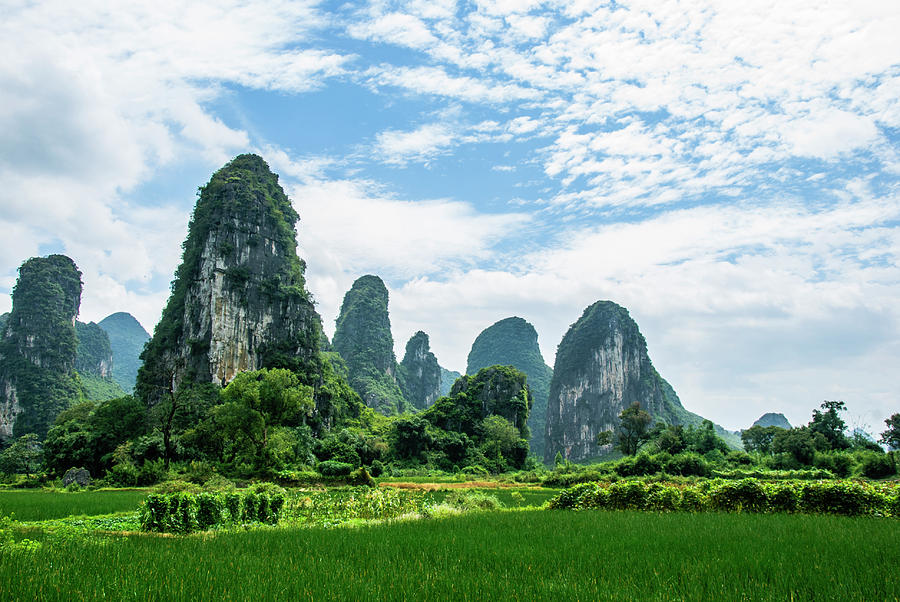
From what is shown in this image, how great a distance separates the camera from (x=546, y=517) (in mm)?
11039

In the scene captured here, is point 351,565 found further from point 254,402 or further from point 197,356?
point 197,356

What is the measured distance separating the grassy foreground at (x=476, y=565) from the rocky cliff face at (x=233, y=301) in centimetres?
3795

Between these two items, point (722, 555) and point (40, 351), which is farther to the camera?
point (40, 351)

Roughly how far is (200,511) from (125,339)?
128 metres

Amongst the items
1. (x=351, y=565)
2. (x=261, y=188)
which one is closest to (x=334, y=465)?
(x=351, y=565)

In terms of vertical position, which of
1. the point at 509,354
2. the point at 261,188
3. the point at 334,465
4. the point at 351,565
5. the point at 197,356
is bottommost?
the point at 334,465

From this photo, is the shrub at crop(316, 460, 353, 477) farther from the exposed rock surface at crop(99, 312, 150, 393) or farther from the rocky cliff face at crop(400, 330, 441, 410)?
the exposed rock surface at crop(99, 312, 150, 393)

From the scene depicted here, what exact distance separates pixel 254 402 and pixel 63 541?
69.6 ft

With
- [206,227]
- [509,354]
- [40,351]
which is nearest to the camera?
[206,227]

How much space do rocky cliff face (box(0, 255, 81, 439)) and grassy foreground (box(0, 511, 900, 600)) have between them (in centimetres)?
5915

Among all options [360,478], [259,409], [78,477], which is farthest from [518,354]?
[78,477]

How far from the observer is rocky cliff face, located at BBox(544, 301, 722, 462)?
284 feet

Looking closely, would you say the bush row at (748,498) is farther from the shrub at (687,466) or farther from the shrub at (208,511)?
the shrub at (687,466)

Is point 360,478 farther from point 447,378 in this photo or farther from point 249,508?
point 447,378
